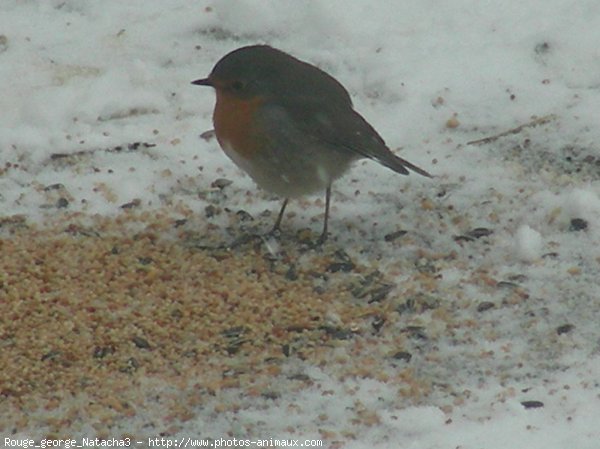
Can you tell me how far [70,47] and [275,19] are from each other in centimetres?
88

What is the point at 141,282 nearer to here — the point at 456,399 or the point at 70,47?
the point at 456,399

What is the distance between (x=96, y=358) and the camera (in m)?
4.31

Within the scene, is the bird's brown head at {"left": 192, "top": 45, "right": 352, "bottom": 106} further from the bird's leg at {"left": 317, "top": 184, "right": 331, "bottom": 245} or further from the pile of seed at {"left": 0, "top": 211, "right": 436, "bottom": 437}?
the pile of seed at {"left": 0, "top": 211, "right": 436, "bottom": 437}

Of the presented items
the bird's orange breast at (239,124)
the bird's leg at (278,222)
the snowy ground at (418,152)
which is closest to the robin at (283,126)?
the bird's orange breast at (239,124)

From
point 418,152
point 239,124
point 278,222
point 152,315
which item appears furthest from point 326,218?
point 152,315

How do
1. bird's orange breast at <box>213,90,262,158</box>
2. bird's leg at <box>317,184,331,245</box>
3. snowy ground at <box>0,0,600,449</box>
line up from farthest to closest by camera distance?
1. bird's leg at <box>317,184,331,245</box>
2. bird's orange breast at <box>213,90,262,158</box>
3. snowy ground at <box>0,0,600,449</box>

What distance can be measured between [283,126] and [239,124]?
0.15 m

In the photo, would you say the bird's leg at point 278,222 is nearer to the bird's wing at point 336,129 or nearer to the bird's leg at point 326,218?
the bird's leg at point 326,218

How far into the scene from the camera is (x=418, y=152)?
5598 millimetres

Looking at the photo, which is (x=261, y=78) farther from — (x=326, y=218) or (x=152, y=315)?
(x=152, y=315)

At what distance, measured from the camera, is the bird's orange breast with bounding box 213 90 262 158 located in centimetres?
492

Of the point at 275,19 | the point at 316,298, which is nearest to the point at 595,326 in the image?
the point at 316,298

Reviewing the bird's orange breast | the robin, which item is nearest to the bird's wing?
the robin

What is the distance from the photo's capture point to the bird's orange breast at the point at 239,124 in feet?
16.1
